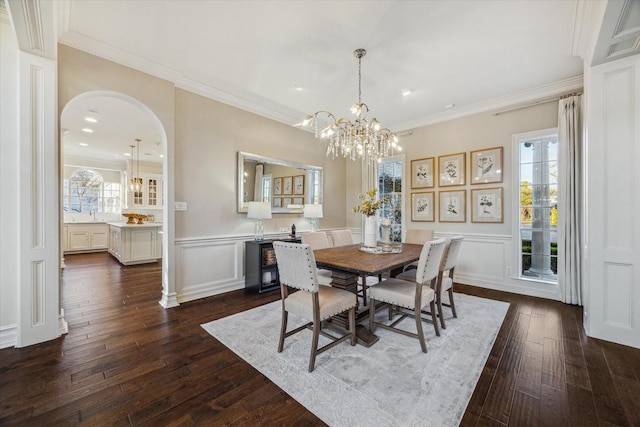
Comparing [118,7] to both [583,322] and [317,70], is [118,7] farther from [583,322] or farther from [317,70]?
[583,322]

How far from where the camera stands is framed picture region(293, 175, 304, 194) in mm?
4797

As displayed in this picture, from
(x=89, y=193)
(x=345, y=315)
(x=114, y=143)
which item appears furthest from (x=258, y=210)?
(x=89, y=193)

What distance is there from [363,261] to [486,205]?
2.81 meters

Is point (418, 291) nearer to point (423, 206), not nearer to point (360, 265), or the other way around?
point (360, 265)

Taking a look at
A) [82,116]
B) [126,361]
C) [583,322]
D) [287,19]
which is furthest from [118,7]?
[583,322]

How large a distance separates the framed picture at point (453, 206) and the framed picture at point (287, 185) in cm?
265

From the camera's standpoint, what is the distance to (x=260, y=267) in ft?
12.2

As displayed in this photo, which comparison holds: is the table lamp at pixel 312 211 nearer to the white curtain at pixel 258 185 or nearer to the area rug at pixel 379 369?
the white curtain at pixel 258 185

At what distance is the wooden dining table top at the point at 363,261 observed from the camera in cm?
209

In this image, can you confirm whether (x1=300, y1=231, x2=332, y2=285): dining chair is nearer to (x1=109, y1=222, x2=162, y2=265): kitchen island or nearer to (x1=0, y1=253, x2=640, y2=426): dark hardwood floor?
(x1=0, y1=253, x2=640, y2=426): dark hardwood floor

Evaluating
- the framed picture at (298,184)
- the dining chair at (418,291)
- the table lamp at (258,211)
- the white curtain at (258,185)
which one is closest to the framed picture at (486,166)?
the dining chair at (418,291)

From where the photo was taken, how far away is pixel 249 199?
4082 millimetres

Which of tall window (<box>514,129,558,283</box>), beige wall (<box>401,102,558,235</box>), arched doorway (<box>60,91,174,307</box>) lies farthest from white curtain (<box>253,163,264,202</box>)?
tall window (<box>514,129,558,283</box>)

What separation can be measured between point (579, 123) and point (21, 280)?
6.15 m
